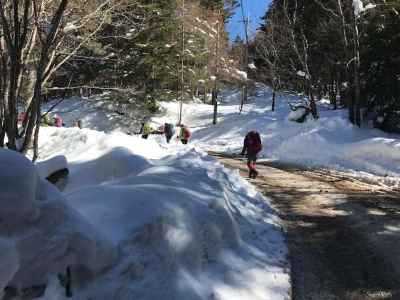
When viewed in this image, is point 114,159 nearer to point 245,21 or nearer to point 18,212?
point 18,212

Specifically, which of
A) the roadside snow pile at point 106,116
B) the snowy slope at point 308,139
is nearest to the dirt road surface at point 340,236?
the snowy slope at point 308,139

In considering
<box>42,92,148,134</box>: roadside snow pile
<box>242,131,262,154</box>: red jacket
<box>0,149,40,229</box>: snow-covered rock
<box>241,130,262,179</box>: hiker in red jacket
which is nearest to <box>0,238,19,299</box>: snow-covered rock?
<box>0,149,40,229</box>: snow-covered rock

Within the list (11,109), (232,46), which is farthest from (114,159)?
(232,46)

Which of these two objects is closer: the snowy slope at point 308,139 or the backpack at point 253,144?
the backpack at point 253,144

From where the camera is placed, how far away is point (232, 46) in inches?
2287

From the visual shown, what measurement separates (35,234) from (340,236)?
574cm

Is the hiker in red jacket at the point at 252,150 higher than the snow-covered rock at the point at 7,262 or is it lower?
lower

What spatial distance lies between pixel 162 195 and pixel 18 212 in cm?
259

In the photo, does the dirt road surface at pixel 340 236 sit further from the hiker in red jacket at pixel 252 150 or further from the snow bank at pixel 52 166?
the snow bank at pixel 52 166

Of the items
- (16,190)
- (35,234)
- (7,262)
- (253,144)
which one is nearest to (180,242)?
(35,234)

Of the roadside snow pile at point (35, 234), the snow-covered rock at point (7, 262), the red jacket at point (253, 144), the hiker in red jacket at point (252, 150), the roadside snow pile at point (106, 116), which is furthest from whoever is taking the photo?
the roadside snow pile at point (106, 116)

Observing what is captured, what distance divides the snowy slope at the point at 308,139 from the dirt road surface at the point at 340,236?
11.5 ft

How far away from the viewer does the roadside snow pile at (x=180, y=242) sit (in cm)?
441

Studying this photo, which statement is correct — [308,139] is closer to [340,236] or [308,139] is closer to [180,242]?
[340,236]
